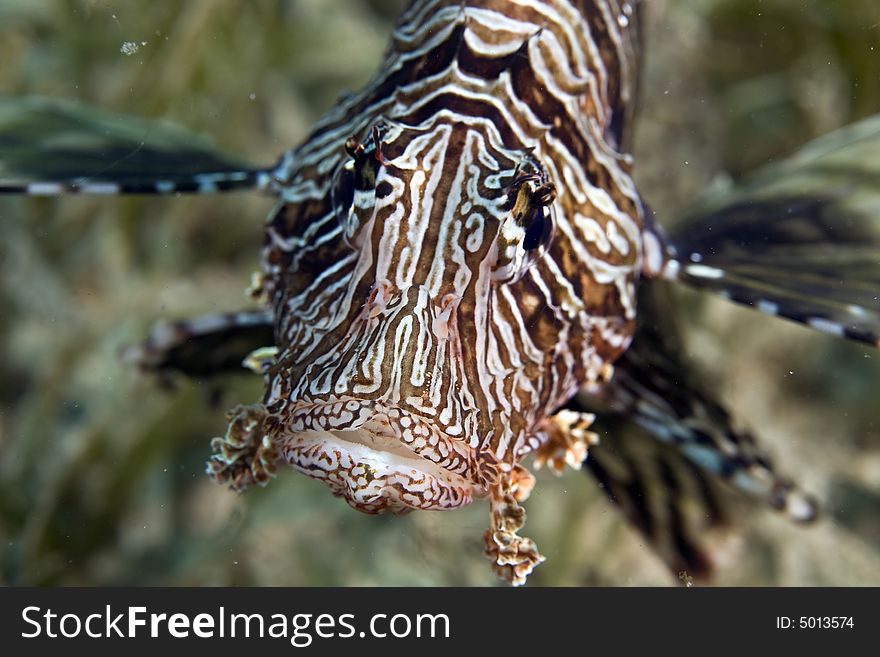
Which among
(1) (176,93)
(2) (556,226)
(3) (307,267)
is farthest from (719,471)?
(1) (176,93)

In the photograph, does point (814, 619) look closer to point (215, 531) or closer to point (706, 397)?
point (706, 397)

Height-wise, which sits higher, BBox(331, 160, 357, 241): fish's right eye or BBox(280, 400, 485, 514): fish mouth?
BBox(331, 160, 357, 241): fish's right eye

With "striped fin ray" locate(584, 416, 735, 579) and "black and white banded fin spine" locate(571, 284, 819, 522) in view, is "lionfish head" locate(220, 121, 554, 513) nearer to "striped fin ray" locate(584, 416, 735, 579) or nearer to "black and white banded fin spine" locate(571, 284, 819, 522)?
"black and white banded fin spine" locate(571, 284, 819, 522)

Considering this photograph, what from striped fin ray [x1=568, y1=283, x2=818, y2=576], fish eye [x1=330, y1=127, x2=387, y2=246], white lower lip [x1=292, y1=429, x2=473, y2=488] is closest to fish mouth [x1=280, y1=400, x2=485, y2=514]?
white lower lip [x1=292, y1=429, x2=473, y2=488]

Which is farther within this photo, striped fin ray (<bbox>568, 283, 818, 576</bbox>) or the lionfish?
striped fin ray (<bbox>568, 283, 818, 576</bbox>)

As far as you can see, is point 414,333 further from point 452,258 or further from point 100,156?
point 100,156

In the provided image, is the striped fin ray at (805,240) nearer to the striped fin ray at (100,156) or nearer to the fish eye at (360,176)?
the fish eye at (360,176)

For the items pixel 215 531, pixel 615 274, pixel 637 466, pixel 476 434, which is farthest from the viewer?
pixel 215 531

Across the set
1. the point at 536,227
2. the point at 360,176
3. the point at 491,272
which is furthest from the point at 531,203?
the point at 360,176
